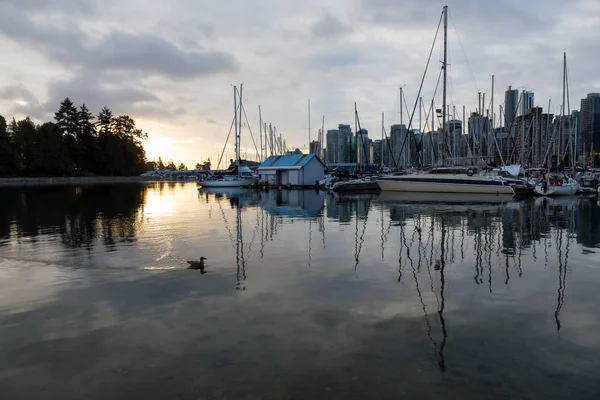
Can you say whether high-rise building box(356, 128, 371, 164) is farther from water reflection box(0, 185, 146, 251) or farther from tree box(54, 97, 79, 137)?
tree box(54, 97, 79, 137)

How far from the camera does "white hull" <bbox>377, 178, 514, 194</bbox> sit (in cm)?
4684

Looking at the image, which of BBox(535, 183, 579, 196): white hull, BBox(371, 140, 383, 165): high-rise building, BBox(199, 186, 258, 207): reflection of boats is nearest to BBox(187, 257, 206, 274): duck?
BBox(199, 186, 258, 207): reflection of boats

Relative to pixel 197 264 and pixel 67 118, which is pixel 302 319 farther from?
pixel 67 118

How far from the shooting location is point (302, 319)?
863 cm

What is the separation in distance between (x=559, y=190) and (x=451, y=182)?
10.8 m

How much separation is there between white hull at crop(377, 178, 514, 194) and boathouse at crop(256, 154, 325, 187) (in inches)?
580

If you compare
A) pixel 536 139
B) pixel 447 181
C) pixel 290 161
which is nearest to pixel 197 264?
pixel 447 181

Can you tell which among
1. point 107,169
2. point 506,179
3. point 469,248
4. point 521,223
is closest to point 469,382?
point 469,248

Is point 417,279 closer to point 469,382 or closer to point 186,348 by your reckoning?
point 469,382

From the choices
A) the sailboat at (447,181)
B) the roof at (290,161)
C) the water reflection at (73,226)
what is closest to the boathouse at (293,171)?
the roof at (290,161)

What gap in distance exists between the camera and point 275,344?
7430 mm

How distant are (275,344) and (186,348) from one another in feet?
4.89

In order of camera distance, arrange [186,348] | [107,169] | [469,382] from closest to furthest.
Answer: [469,382] → [186,348] → [107,169]

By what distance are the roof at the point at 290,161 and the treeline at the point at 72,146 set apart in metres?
69.2
